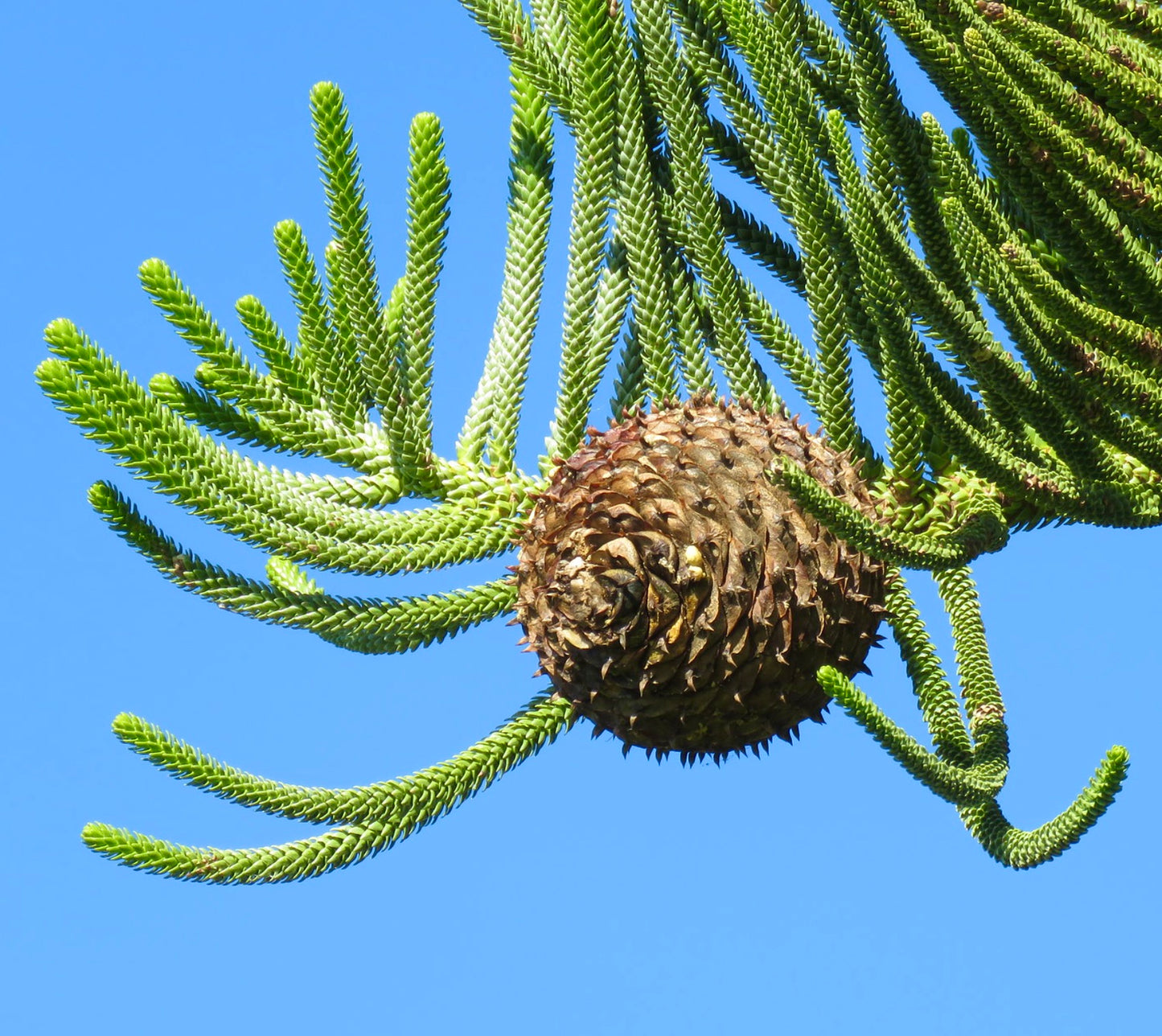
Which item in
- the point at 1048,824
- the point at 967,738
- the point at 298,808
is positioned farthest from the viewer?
the point at 967,738

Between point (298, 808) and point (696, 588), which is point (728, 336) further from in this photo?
point (298, 808)

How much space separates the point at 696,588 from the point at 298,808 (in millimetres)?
769

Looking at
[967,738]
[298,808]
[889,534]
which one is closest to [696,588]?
→ [889,534]

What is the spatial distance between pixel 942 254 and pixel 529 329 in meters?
0.98

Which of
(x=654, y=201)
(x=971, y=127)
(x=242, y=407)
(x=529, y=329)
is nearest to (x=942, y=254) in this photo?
(x=971, y=127)

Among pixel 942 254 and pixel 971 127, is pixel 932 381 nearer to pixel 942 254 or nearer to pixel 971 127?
pixel 942 254

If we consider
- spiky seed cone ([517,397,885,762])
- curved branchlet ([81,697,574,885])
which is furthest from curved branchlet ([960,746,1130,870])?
curved branchlet ([81,697,574,885])

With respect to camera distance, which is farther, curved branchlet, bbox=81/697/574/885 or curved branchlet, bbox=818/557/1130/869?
curved branchlet, bbox=81/697/574/885

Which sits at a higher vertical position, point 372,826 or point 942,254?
point 942,254

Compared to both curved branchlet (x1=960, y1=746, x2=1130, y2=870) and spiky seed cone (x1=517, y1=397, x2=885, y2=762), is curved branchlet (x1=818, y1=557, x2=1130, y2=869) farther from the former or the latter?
spiky seed cone (x1=517, y1=397, x2=885, y2=762)

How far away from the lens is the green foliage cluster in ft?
5.97

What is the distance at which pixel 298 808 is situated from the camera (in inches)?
84.7

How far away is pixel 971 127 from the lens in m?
1.81

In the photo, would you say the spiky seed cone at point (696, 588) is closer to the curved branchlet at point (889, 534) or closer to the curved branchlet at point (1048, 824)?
the curved branchlet at point (889, 534)
